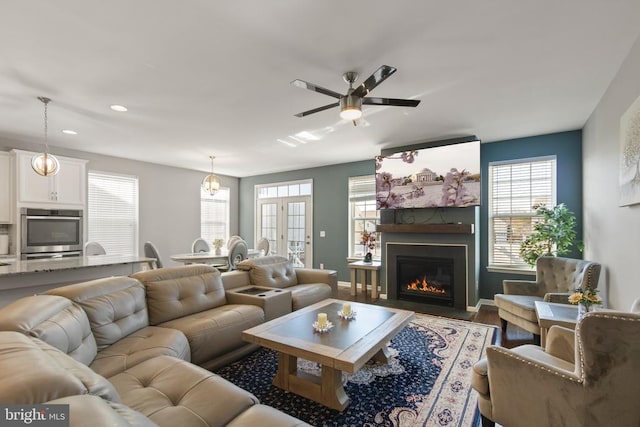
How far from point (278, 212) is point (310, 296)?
4105 mm

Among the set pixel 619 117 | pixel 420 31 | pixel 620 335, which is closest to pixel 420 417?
pixel 620 335

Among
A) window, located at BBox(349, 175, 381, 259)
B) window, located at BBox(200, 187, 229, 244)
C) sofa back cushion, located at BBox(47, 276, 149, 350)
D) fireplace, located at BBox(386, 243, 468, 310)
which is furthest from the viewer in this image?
window, located at BBox(200, 187, 229, 244)

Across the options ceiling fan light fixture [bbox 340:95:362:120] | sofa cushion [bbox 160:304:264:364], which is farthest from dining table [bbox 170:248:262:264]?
ceiling fan light fixture [bbox 340:95:362:120]

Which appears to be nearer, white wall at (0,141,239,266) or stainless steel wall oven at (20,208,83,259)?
stainless steel wall oven at (20,208,83,259)

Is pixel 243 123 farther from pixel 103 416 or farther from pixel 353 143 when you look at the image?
pixel 103 416

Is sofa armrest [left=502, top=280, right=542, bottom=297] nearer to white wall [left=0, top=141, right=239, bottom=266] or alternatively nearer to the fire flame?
the fire flame

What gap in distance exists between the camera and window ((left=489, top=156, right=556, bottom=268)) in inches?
179

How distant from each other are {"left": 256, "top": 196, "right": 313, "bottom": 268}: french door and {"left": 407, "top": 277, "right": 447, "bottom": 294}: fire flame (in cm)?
256

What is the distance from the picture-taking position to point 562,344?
196 cm

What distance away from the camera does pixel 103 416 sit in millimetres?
789

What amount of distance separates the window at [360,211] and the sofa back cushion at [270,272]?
2.21 m

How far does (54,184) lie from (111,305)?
3.78m

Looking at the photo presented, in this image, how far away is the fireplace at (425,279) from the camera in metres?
4.87

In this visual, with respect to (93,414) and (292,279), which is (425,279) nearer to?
(292,279)
